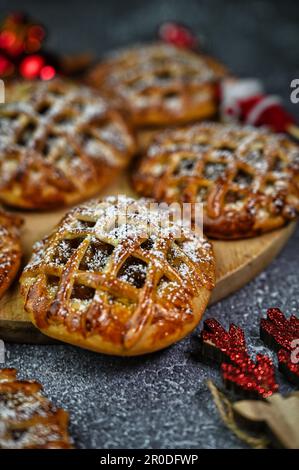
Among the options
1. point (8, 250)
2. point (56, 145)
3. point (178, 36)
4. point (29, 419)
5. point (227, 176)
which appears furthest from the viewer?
point (178, 36)

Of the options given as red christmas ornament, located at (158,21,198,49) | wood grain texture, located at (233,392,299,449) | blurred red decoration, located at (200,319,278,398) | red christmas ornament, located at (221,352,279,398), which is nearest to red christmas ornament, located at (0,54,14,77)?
red christmas ornament, located at (158,21,198,49)

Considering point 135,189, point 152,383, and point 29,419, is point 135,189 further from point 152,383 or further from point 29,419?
point 29,419

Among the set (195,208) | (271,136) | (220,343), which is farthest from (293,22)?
(220,343)

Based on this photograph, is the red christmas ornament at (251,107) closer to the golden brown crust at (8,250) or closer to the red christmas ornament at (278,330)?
the red christmas ornament at (278,330)

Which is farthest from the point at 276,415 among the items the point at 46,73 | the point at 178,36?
the point at 178,36

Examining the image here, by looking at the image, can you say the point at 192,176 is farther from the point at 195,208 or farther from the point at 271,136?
the point at 271,136

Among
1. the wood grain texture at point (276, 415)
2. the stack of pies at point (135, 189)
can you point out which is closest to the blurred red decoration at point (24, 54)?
the stack of pies at point (135, 189)

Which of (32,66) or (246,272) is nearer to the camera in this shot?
(246,272)
